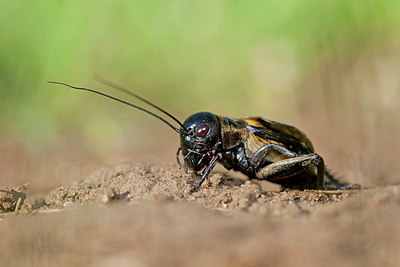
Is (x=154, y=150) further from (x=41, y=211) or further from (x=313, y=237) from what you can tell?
(x=313, y=237)

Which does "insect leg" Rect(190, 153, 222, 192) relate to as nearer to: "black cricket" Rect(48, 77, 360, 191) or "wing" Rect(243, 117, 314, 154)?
"black cricket" Rect(48, 77, 360, 191)

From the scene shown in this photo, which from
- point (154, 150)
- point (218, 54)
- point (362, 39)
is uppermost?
point (362, 39)

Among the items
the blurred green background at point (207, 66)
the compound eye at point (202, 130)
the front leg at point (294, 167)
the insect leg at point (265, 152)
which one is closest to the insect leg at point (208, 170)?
the compound eye at point (202, 130)

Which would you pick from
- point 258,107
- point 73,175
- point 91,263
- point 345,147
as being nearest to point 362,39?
point 345,147

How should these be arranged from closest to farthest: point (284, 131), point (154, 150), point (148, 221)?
point (148, 221) < point (284, 131) < point (154, 150)

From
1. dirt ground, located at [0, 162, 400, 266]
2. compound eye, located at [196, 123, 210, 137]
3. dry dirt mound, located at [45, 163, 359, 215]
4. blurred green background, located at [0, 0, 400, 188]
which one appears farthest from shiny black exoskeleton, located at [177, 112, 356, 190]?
blurred green background, located at [0, 0, 400, 188]

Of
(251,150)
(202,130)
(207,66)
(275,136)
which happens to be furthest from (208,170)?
(207,66)

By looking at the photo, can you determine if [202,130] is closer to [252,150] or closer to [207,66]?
[252,150]
